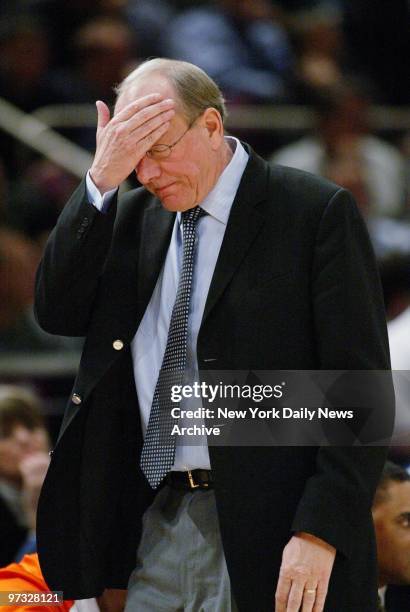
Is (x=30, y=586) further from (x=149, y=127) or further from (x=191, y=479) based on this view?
(x=149, y=127)

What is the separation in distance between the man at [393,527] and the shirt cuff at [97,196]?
1077 millimetres

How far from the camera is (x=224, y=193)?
2.46m

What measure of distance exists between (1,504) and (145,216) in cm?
160

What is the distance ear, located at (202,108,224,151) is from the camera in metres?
2.41

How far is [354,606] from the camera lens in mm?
2271

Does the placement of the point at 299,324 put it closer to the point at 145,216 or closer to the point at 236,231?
the point at 236,231

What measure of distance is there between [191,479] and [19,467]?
172cm

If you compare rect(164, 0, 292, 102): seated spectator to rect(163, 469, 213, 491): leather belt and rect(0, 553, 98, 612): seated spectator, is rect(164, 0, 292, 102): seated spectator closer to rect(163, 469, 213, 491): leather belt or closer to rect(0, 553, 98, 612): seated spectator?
rect(0, 553, 98, 612): seated spectator

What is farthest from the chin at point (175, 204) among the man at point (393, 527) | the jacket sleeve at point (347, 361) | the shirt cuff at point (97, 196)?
the man at point (393, 527)

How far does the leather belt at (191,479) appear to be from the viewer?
2367 mm

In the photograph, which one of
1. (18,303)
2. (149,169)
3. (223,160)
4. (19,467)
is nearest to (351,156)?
(18,303)

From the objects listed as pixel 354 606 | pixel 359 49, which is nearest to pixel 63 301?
pixel 354 606

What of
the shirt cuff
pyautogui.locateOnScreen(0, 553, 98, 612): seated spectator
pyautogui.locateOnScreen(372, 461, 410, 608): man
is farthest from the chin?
pyautogui.locateOnScreen(372, 461, 410, 608): man

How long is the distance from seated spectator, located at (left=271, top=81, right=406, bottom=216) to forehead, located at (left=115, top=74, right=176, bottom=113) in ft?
10.0
